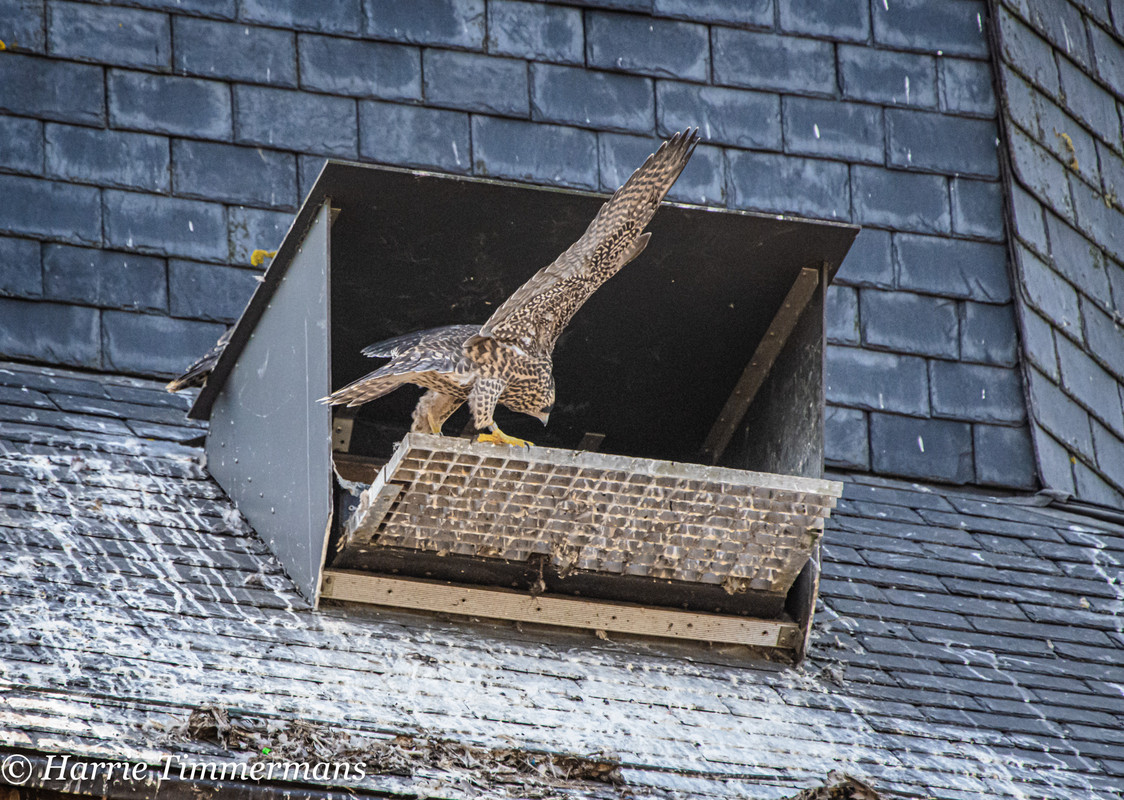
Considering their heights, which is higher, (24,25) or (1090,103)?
(1090,103)

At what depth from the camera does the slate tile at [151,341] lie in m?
5.56

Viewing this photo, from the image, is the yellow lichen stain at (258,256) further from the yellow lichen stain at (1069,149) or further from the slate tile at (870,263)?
the yellow lichen stain at (1069,149)

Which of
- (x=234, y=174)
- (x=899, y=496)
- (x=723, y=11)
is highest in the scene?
(x=723, y=11)

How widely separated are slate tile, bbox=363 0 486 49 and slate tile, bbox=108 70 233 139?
2.31ft

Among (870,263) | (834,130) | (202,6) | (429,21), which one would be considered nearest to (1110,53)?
(834,130)

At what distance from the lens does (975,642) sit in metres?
5.02

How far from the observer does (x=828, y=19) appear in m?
6.78

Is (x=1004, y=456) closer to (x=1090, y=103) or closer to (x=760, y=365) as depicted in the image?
(x=760, y=365)

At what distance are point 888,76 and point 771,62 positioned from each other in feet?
1.75

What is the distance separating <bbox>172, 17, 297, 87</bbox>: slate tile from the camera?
6074 millimetres

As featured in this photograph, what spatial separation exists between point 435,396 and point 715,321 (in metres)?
0.97

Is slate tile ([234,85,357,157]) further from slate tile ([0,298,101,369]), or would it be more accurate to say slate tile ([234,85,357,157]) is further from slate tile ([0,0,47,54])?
slate tile ([0,298,101,369])

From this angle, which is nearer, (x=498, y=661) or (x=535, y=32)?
(x=498, y=661)

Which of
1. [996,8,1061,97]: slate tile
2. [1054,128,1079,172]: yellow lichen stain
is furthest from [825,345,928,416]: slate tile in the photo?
[996,8,1061,97]: slate tile
